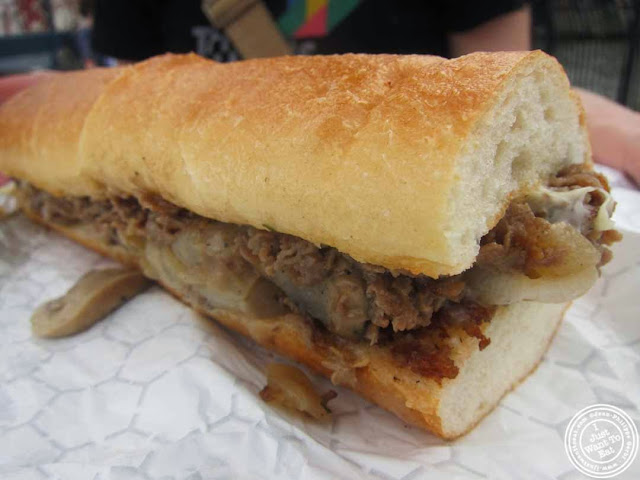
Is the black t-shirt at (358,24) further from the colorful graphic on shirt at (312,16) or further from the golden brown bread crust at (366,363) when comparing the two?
the golden brown bread crust at (366,363)

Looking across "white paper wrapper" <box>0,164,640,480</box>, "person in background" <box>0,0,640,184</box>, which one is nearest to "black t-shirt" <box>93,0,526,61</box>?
"person in background" <box>0,0,640,184</box>

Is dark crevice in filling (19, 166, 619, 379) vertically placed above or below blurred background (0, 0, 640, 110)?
above

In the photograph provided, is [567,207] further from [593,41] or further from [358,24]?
[593,41]

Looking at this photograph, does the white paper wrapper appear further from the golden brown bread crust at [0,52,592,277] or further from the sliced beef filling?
the golden brown bread crust at [0,52,592,277]

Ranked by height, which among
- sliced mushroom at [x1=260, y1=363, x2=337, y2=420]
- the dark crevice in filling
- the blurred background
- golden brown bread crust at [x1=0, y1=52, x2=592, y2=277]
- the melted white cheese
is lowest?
the blurred background

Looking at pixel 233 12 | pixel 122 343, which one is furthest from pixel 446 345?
pixel 233 12

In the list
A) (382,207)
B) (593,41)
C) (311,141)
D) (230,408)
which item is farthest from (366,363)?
(593,41)

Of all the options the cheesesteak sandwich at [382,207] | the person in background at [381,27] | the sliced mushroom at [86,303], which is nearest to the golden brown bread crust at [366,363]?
the cheesesteak sandwich at [382,207]
